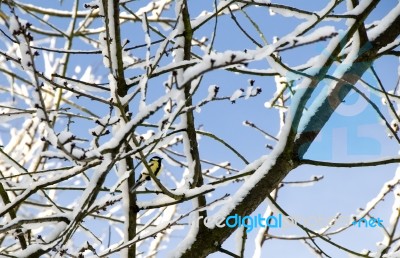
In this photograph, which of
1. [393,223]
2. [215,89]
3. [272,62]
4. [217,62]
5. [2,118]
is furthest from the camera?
[393,223]

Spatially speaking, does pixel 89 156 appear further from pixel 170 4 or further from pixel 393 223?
pixel 170 4

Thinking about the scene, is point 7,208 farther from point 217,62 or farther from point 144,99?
point 217,62

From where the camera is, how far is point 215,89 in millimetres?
1260

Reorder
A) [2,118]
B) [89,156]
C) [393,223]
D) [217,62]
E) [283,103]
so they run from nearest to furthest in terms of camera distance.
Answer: [217,62] < [89,156] < [2,118] < [393,223] < [283,103]

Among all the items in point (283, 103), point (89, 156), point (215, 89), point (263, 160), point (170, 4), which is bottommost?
point (89, 156)

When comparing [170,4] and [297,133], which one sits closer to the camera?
[297,133]

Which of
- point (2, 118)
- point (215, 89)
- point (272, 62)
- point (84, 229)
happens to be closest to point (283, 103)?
point (272, 62)

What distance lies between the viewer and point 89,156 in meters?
1.13

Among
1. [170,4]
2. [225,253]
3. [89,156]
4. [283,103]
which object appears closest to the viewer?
[89,156]

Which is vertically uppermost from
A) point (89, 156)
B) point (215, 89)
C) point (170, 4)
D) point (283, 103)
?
point (170, 4)

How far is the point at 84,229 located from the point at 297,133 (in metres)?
1.51

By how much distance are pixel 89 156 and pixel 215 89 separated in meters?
0.40

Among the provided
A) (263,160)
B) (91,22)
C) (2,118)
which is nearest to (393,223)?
(263,160)

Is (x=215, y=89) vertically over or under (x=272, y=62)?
under
